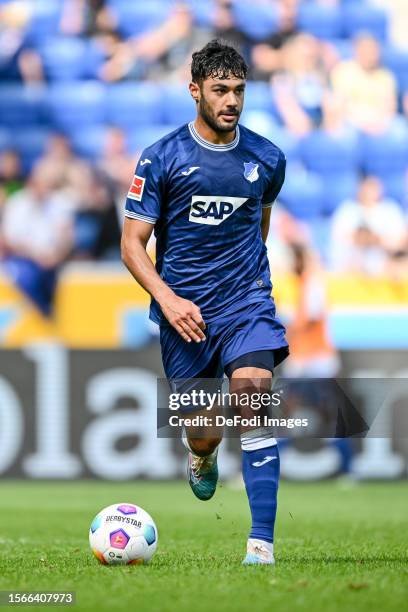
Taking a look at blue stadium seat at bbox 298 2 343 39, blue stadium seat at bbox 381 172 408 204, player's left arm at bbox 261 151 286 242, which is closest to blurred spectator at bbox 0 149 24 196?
blue stadium seat at bbox 298 2 343 39

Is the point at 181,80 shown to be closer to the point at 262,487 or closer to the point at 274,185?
the point at 274,185

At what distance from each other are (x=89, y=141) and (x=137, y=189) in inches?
394

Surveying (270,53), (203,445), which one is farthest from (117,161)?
(203,445)

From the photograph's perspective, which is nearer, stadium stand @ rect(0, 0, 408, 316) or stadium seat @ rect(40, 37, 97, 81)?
stadium stand @ rect(0, 0, 408, 316)

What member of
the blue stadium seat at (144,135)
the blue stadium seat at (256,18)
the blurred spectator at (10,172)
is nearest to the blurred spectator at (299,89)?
the blue stadium seat at (256,18)

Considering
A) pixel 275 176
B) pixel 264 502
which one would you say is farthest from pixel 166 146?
pixel 264 502

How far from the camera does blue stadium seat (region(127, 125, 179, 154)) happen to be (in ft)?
50.8

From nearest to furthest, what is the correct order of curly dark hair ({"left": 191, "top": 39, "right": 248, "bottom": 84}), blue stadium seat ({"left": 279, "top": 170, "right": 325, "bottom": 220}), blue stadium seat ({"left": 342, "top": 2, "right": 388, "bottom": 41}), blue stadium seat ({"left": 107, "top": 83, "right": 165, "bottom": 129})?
curly dark hair ({"left": 191, "top": 39, "right": 248, "bottom": 84}), blue stadium seat ({"left": 279, "top": 170, "right": 325, "bottom": 220}), blue stadium seat ({"left": 107, "top": 83, "right": 165, "bottom": 129}), blue stadium seat ({"left": 342, "top": 2, "right": 388, "bottom": 41})

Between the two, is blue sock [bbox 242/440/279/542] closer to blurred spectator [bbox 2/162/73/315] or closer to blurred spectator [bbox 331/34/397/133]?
blurred spectator [bbox 2/162/73/315]

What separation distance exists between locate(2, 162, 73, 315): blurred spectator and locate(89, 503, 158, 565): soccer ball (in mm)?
8783

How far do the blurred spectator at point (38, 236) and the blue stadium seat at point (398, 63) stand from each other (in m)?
4.75

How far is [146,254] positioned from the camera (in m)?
5.54

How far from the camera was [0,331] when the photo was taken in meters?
14.3

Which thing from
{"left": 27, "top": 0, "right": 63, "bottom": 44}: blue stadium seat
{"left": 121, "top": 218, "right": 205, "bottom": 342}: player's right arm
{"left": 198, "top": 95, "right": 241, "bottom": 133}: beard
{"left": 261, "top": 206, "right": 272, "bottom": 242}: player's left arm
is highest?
{"left": 27, "top": 0, "right": 63, "bottom": 44}: blue stadium seat
